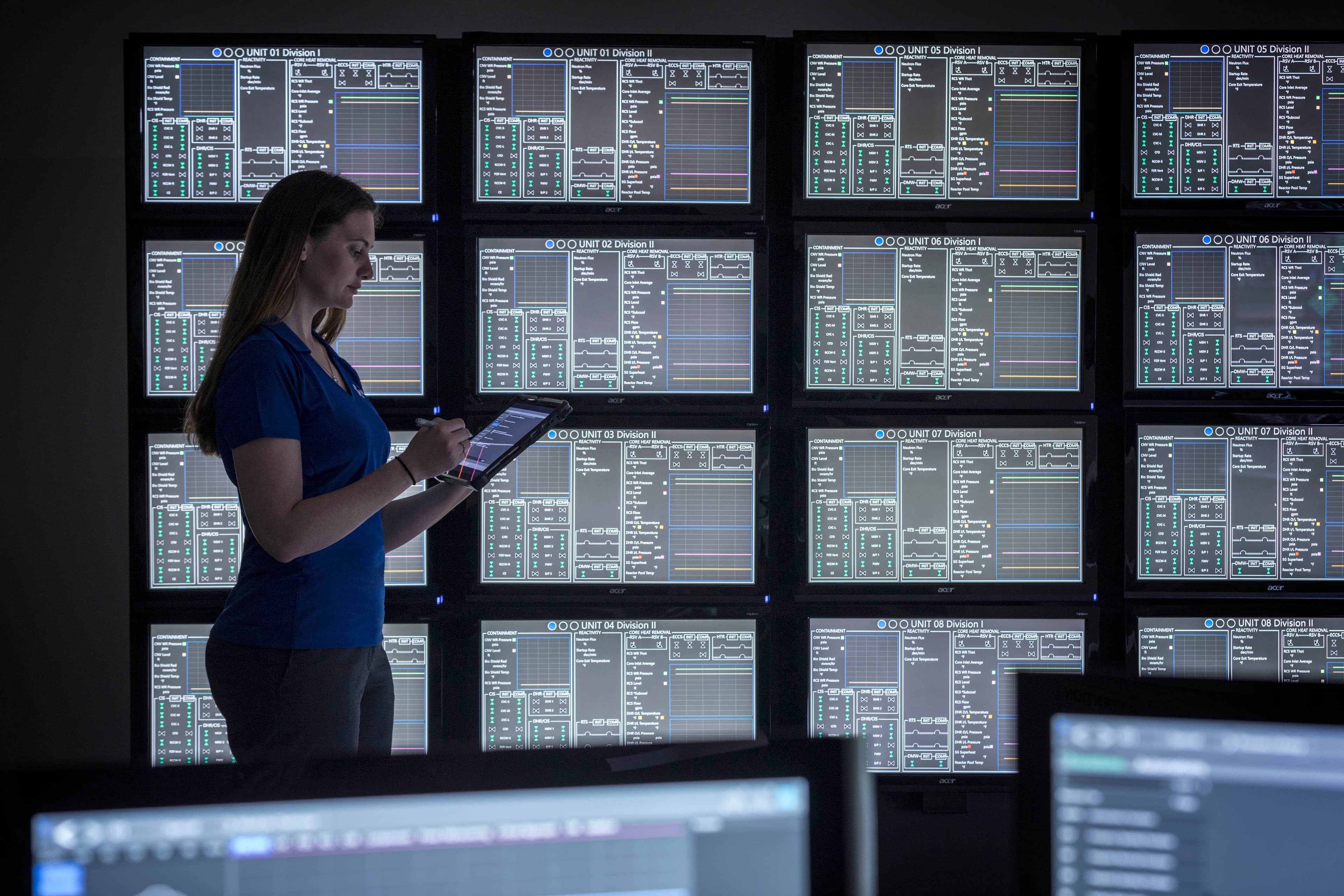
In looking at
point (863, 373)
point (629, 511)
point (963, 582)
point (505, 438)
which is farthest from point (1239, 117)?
point (505, 438)

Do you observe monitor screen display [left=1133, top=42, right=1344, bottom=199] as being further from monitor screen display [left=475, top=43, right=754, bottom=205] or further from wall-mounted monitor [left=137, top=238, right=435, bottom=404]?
wall-mounted monitor [left=137, top=238, right=435, bottom=404]

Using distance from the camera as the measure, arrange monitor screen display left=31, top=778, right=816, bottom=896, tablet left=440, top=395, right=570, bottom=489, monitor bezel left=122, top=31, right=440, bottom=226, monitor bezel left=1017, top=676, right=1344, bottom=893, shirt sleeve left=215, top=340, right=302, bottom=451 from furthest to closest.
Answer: monitor bezel left=122, top=31, right=440, bottom=226 → tablet left=440, top=395, right=570, bottom=489 → shirt sleeve left=215, top=340, right=302, bottom=451 → monitor bezel left=1017, top=676, right=1344, bottom=893 → monitor screen display left=31, top=778, right=816, bottom=896

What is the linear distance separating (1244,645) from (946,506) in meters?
0.79

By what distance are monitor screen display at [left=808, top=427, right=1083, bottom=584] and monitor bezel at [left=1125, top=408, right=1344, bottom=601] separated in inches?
4.4

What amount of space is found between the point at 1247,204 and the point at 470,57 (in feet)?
6.11

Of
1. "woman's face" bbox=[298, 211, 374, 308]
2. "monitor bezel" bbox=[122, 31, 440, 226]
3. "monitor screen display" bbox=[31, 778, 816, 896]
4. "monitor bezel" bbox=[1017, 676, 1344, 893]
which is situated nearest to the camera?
"monitor screen display" bbox=[31, 778, 816, 896]

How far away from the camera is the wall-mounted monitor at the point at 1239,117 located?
218 cm

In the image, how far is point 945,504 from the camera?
2.22 m

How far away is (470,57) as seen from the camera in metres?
2.16

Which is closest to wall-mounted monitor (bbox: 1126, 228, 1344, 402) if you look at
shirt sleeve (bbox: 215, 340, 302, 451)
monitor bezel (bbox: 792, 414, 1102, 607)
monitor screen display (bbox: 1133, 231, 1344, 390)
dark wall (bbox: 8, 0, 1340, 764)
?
monitor screen display (bbox: 1133, 231, 1344, 390)

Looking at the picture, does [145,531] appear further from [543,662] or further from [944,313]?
[944,313]

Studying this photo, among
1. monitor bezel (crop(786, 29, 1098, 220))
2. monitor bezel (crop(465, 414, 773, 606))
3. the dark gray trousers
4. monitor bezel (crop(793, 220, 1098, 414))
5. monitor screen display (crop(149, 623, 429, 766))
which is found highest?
monitor bezel (crop(786, 29, 1098, 220))

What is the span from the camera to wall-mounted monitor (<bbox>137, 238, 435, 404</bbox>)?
7.04 ft

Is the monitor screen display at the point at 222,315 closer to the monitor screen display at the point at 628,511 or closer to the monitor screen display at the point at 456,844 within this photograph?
the monitor screen display at the point at 628,511
